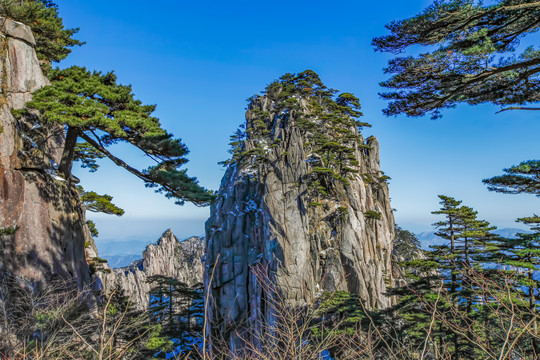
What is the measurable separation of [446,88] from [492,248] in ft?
30.2

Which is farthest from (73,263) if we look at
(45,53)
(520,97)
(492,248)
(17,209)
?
(492,248)

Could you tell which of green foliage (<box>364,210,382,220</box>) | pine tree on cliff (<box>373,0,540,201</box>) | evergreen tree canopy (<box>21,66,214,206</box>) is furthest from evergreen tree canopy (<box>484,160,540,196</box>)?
green foliage (<box>364,210,382,220</box>)

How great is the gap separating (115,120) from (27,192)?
152 inches

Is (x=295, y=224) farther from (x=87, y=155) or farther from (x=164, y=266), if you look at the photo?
(x=164, y=266)

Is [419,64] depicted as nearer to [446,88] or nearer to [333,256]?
[446,88]

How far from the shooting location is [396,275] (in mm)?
28484

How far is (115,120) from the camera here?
693 cm

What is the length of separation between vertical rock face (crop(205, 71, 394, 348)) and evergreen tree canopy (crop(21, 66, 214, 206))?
12.7 meters

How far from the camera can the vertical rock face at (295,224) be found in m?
20.2

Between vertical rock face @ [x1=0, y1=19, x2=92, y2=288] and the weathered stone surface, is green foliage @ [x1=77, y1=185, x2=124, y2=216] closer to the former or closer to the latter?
vertical rock face @ [x1=0, y1=19, x2=92, y2=288]

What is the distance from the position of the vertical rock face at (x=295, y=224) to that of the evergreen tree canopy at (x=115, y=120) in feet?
41.8

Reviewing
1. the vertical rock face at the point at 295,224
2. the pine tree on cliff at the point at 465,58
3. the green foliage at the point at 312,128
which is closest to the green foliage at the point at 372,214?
the vertical rock face at the point at 295,224

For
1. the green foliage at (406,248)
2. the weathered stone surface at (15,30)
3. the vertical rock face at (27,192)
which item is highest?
the weathered stone surface at (15,30)

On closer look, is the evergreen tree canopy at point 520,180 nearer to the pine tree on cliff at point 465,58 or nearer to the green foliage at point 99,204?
the pine tree on cliff at point 465,58
